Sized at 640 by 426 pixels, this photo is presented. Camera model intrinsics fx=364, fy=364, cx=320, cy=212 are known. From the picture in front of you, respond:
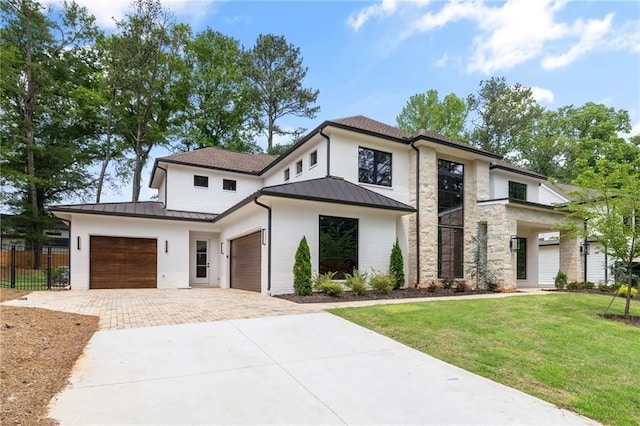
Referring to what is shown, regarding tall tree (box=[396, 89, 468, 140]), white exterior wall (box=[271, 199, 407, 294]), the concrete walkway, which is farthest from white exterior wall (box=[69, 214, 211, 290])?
tall tree (box=[396, 89, 468, 140])

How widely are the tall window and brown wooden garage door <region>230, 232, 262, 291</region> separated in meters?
8.05

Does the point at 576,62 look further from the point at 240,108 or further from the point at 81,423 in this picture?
the point at 240,108

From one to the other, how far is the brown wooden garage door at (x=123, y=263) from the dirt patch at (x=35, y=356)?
321 inches

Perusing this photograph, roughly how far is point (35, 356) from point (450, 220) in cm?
1538

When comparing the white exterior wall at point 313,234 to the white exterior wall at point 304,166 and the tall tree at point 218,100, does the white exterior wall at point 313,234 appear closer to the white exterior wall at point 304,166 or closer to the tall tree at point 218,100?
the white exterior wall at point 304,166

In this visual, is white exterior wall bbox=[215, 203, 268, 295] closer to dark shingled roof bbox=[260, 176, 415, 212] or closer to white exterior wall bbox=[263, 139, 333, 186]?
dark shingled roof bbox=[260, 176, 415, 212]

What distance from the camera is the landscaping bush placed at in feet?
36.8

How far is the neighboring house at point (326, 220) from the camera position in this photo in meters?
12.7

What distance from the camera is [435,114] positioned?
33438 mm

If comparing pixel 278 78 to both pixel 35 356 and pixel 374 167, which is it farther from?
pixel 35 356

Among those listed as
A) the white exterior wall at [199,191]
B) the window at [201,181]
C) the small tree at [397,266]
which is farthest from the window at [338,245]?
the window at [201,181]

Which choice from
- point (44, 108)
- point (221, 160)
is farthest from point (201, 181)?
point (44, 108)

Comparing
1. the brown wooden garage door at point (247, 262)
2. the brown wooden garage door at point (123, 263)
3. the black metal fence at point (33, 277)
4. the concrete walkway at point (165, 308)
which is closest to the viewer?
the concrete walkway at point (165, 308)

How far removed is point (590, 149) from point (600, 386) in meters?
39.3
